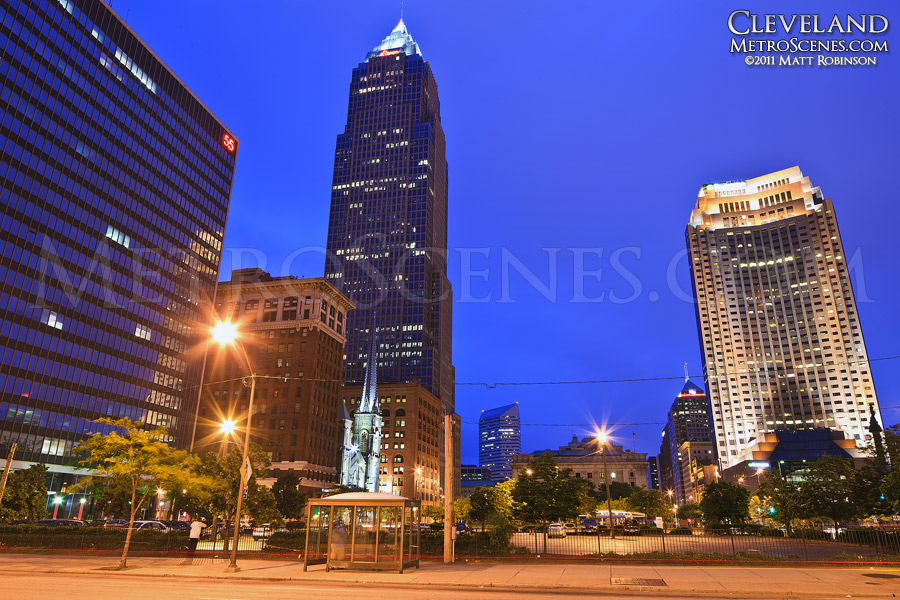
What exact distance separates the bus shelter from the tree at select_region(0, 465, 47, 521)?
108 ft

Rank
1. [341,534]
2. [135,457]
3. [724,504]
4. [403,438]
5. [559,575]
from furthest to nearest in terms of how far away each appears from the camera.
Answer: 1. [403,438]
2. [724,504]
3. [135,457]
4. [341,534]
5. [559,575]

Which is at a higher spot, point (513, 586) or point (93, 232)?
point (93, 232)

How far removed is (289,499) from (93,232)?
51163mm

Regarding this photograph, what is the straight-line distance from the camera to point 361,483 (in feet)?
458

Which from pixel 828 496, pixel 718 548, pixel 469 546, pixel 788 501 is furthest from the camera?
pixel 718 548

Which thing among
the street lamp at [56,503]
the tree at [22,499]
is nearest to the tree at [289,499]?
the street lamp at [56,503]

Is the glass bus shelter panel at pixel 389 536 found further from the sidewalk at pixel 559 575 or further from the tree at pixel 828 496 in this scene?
the tree at pixel 828 496

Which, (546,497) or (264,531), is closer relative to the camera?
(546,497)

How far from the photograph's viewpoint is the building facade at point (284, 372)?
115312mm

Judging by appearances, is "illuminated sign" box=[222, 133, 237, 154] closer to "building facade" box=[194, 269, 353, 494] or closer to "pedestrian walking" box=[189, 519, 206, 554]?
→ "building facade" box=[194, 269, 353, 494]

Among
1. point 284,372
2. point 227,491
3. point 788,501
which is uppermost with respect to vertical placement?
→ point 284,372

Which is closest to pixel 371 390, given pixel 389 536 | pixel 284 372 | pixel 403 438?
pixel 403 438

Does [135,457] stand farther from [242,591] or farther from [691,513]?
[691,513]

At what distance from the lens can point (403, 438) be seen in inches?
6373
